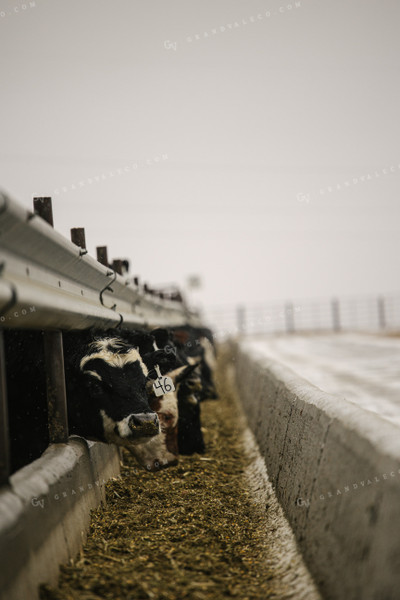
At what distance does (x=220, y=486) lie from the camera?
6.26m

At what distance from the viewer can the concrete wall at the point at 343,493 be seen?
9.17 feet

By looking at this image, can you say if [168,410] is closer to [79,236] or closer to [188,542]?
[79,236]

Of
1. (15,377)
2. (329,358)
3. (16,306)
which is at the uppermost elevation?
(16,306)

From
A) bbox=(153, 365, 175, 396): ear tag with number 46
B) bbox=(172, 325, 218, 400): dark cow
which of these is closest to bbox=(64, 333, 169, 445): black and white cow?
bbox=(153, 365, 175, 396): ear tag with number 46

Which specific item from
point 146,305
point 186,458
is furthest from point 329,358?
point 186,458

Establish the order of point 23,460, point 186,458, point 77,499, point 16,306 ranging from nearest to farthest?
point 16,306
point 77,499
point 23,460
point 186,458

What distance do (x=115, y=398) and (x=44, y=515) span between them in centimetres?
169

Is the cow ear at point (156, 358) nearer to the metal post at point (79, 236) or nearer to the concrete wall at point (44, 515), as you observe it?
the metal post at point (79, 236)

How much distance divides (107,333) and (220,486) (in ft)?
5.67

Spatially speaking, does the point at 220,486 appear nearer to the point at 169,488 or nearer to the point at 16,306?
the point at 169,488

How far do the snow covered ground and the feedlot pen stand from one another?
1675 mm

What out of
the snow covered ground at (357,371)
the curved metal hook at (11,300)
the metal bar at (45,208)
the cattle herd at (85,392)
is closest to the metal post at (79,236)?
the cattle herd at (85,392)

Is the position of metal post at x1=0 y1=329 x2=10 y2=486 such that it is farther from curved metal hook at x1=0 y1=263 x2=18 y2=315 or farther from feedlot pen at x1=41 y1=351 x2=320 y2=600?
feedlot pen at x1=41 y1=351 x2=320 y2=600

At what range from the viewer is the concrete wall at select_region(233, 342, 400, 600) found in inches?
110
